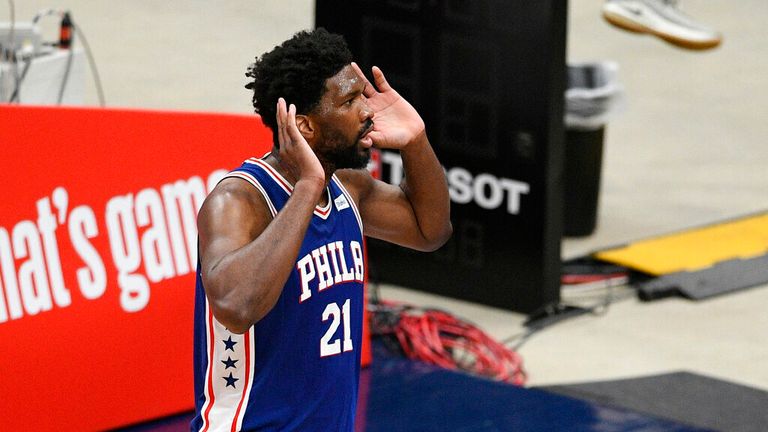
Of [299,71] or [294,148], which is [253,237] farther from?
[299,71]

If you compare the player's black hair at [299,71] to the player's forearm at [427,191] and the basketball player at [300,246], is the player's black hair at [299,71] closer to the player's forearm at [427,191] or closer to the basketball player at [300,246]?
the basketball player at [300,246]

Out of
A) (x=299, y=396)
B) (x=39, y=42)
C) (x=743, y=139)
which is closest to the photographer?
(x=299, y=396)

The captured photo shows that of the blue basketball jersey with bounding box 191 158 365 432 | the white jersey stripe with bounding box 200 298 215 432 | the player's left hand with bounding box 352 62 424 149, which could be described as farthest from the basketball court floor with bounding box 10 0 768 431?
the player's left hand with bounding box 352 62 424 149

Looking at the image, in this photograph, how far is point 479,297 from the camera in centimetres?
807

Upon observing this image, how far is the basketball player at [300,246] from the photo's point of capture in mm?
3455

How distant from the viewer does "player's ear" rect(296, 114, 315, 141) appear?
11.7 feet

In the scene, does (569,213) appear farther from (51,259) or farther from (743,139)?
(51,259)

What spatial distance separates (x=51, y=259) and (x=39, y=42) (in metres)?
2.36

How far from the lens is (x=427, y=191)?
4020mm

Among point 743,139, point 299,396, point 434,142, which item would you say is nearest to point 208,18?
point 743,139

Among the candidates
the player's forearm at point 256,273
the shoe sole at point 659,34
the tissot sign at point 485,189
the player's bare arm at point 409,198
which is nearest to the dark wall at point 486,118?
the tissot sign at point 485,189

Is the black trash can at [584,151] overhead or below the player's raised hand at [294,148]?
below

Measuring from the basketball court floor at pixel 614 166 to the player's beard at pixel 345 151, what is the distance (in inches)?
102

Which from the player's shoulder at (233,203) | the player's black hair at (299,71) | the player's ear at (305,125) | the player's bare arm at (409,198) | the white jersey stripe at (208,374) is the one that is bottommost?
the white jersey stripe at (208,374)
